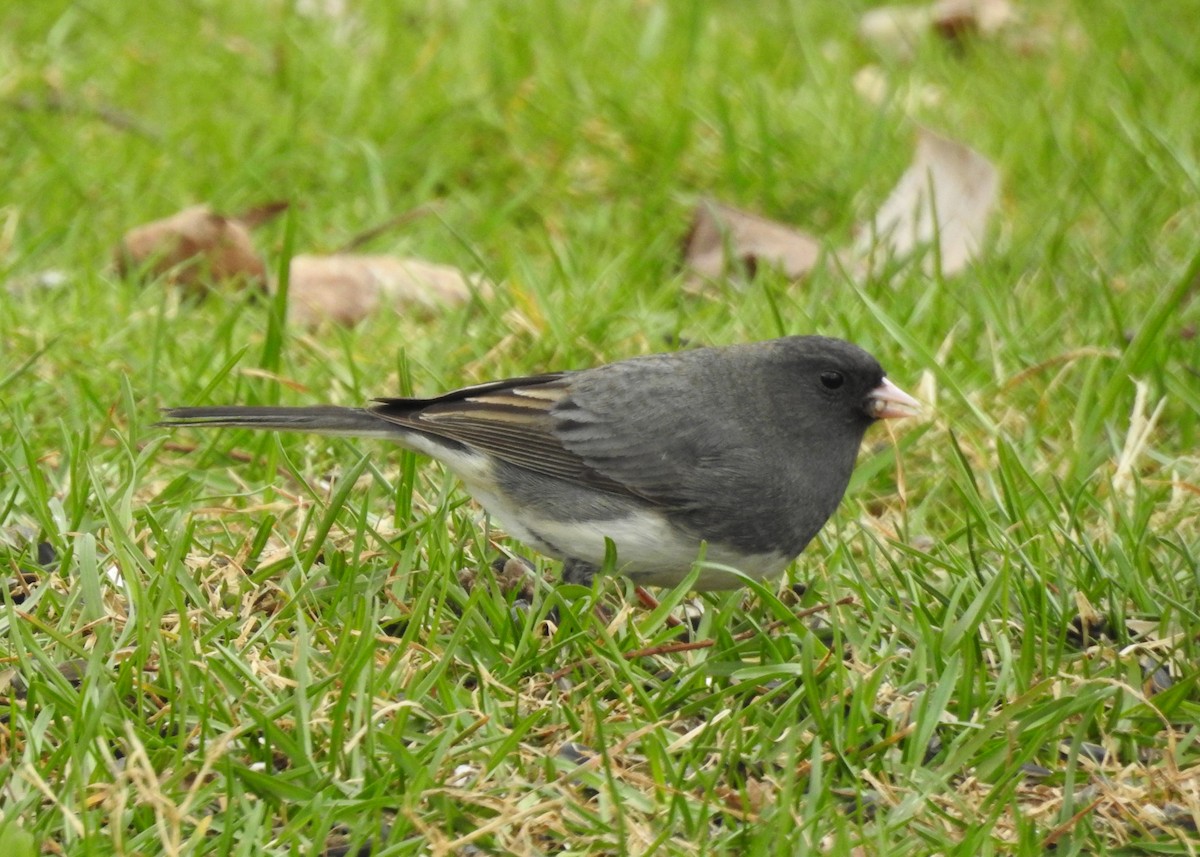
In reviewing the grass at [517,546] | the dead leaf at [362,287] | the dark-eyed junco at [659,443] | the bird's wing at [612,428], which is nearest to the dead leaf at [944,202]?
the grass at [517,546]

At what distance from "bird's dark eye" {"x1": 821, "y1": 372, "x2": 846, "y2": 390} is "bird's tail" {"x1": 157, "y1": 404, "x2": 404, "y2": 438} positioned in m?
0.85

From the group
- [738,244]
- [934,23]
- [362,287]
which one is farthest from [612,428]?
[934,23]

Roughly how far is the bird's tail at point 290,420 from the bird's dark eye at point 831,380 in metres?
0.85

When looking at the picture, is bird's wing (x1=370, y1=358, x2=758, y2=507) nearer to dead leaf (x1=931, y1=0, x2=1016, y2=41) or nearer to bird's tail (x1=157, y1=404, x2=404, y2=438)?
bird's tail (x1=157, y1=404, x2=404, y2=438)

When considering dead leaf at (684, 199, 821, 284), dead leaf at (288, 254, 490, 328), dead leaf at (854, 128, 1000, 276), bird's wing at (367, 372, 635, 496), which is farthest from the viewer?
dead leaf at (854, 128, 1000, 276)

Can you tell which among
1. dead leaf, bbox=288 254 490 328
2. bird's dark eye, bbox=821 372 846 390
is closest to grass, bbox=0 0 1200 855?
dead leaf, bbox=288 254 490 328

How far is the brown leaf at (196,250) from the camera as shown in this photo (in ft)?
14.5

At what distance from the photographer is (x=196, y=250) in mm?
4445

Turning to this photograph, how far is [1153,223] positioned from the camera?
4.88 metres

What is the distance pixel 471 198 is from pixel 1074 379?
1.98m

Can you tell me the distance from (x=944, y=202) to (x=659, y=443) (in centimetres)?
208

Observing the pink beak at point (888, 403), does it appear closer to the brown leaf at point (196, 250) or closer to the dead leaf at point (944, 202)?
the dead leaf at point (944, 202)

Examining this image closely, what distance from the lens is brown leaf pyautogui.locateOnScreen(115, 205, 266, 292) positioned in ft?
14.5

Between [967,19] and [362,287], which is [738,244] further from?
[967,19]
